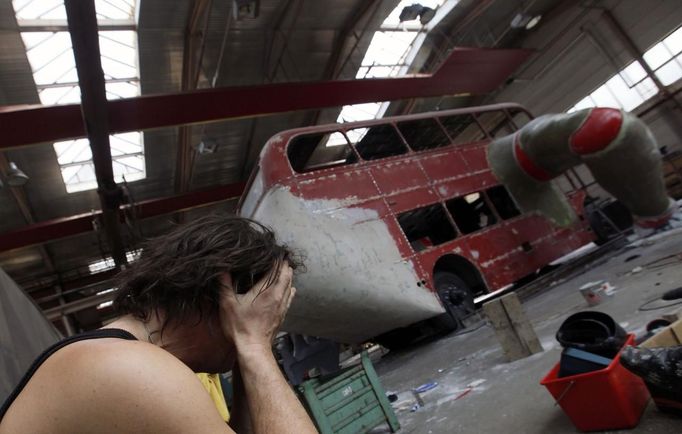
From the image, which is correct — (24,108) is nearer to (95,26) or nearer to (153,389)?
(95,26)

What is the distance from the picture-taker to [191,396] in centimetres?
85

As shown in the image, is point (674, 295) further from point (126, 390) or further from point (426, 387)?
point (126, 390)

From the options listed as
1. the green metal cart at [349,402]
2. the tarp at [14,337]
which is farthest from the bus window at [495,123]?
the tarp at [14,337]

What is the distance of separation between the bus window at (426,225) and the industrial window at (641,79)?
25.9ft

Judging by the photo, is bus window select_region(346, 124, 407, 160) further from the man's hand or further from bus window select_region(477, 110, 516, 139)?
bus window select_region(477, 110, 516, 139)

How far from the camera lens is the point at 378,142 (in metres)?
7.23

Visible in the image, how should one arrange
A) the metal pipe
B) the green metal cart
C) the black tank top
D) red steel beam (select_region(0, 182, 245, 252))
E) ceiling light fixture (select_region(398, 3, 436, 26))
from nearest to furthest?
the black tank top, the green metal cart, the metal pipe, ceiling light fixture (select_region(398, 3, 436, 26)), red steel beam (select_region(0, 182, 245, 252))

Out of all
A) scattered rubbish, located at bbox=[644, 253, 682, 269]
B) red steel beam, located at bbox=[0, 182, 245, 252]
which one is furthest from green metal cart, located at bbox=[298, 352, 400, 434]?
red steel beam, located at bbox=[0, 182, 245, 252]

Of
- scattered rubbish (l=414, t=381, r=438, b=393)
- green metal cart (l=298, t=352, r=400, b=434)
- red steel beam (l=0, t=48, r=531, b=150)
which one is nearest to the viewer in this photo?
green metal cart (l=298, t=352, r=400, b=434)

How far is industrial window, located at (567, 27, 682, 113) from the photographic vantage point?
38.2 ft

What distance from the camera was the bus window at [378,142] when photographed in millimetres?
6824

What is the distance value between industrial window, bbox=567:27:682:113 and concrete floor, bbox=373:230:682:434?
8.37m

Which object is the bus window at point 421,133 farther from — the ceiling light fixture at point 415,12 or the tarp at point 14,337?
the tarp at point 14,337

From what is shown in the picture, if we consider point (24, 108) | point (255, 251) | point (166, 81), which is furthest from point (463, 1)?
point (255, 251)
